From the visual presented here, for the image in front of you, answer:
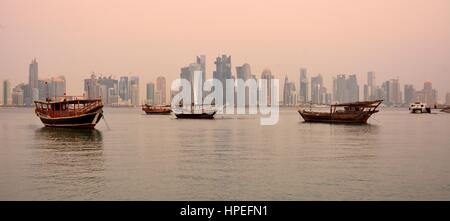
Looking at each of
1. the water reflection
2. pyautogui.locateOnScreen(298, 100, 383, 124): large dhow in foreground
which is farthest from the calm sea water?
pyautogui.locateOnScreen(298, 100, 383, 124): large dhow in foreground

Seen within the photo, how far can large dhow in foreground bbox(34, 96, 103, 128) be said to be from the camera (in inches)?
1935

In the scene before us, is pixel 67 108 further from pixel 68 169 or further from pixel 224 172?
pixel 224 172

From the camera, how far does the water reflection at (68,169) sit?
17594mm

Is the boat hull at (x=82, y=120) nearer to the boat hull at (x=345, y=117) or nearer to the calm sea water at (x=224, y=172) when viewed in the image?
the calm sea water at (x=224, y=172)

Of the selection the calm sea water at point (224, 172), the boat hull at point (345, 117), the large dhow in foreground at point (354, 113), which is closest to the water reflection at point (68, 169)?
the calm sea water at point (224, 172)

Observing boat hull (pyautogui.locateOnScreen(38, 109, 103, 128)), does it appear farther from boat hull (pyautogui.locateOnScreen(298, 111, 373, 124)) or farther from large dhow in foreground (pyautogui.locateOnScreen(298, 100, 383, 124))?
boat hull (pyautogui.locateOnScreen(298, 111, 373, 124))

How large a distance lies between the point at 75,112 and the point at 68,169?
28.8 metres

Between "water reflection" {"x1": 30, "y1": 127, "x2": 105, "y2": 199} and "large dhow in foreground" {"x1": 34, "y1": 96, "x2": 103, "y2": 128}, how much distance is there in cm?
1378

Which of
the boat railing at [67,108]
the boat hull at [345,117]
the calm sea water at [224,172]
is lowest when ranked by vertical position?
the calm sea water at [224,172]

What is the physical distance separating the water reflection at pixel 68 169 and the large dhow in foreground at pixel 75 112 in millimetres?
13781
